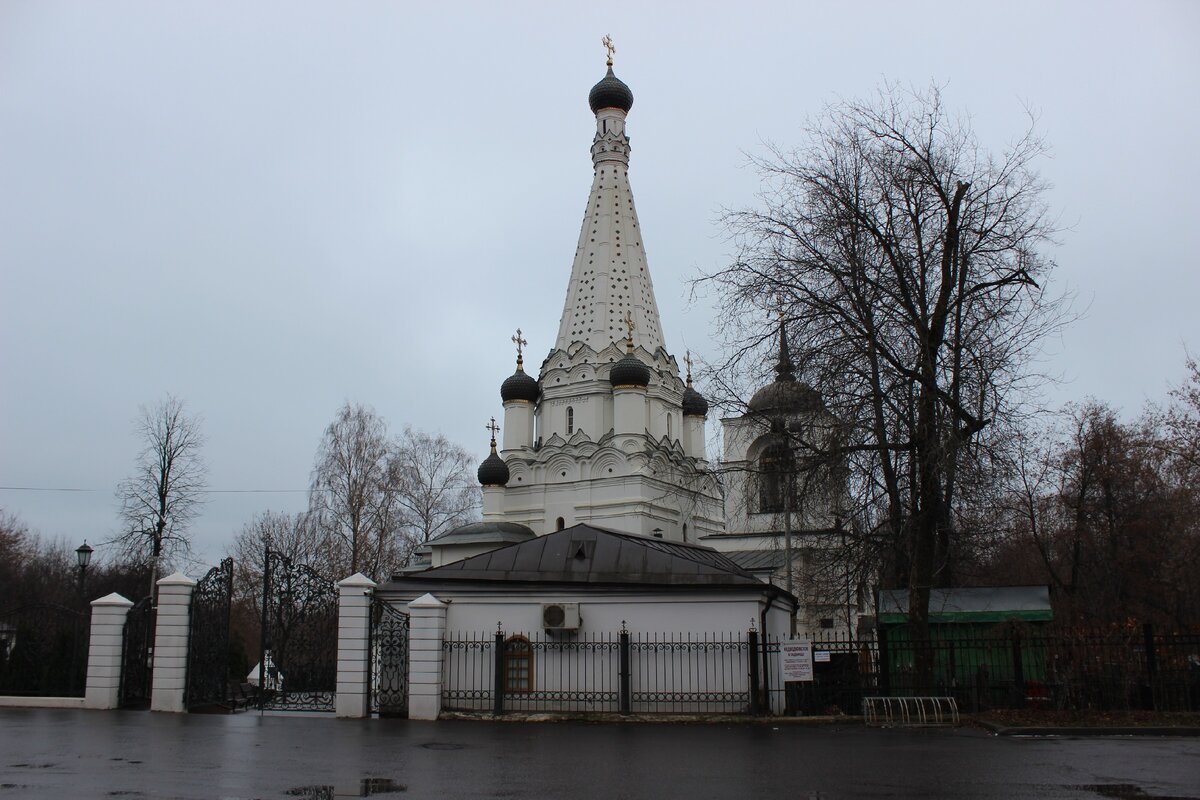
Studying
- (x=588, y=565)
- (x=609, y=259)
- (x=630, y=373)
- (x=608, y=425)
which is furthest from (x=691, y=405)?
(x=588, y=565)

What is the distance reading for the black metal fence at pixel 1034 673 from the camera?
15602 mm

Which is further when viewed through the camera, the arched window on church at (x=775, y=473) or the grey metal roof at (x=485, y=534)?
the grey metal roof at (x=485, y=534)

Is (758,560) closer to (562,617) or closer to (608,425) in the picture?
(608,425)

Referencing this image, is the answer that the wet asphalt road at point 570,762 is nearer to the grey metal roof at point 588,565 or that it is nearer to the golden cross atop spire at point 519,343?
the grey metal roof at point 588,565

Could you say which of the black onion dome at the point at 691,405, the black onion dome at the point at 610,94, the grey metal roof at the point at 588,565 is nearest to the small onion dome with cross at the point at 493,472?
the black onion dome at the point at 691,405

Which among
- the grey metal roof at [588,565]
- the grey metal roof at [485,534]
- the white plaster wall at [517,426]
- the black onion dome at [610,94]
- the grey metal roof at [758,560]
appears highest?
the black onion dome at [610,94]

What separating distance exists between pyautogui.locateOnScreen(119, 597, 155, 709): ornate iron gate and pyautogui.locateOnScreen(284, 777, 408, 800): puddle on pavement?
10751 millimetres

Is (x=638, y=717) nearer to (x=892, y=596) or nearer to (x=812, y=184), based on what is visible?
(x=892, y=596)

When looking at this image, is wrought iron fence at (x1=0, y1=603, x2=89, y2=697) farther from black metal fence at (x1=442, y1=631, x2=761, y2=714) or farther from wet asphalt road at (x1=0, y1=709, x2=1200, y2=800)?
black metal fence at (x1=442, y1=631, x2=761, y2=714)

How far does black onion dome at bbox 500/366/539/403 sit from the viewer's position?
4172 cm

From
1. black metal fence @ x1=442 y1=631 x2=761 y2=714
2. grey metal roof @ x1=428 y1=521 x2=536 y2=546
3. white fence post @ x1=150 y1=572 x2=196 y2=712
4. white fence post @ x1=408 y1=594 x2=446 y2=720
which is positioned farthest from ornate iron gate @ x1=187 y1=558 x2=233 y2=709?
grey metal roof @ x1=428 y1=521 x2=536 y2=546

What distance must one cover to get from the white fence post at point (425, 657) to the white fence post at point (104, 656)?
17.4 feet

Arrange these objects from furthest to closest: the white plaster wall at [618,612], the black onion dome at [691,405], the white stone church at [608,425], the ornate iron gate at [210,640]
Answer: the black onion dome at [691,405]
the white stone church at [608,425]
the ornate iron gate at [210,640]
the white plaster wall at [618,612]

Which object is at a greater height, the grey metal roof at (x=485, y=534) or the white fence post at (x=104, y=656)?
the grey metal roof at (x=485, y=534)
